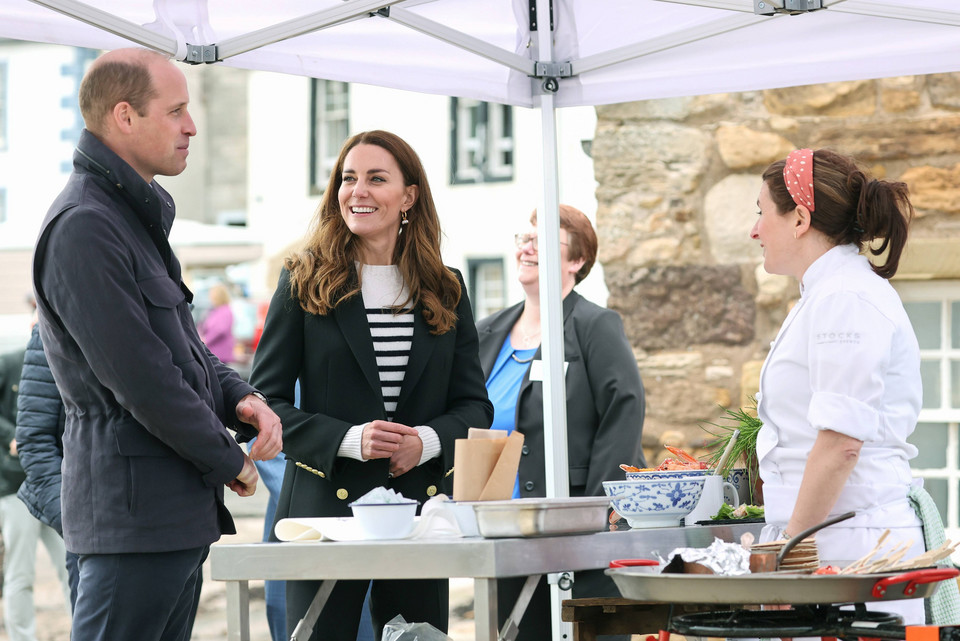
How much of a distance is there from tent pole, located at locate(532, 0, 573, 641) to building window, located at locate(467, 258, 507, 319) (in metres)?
13.5

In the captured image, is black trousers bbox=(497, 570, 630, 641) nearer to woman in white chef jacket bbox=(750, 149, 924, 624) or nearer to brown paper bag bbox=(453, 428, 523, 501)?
woman in white chef jacket bbox=(750, 149, 924, 624)

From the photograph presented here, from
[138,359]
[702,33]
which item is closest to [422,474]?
[138,359]

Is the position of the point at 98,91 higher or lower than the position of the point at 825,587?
higher

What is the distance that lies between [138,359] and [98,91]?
60 cm

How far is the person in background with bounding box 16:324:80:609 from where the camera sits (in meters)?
4.55

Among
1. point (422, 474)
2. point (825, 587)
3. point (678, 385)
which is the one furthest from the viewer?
point (678, 385)

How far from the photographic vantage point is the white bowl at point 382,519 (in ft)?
7.99

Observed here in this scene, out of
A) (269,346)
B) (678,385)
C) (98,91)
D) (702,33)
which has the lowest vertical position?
(678,385)

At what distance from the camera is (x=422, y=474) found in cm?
322

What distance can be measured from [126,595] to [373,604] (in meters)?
0.78

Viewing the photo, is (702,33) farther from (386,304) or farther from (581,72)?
(386,304)

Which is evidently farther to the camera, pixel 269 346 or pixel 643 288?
pixel 643 288

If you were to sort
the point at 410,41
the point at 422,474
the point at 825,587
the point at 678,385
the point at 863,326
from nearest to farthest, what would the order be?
the point at 825,587
the point at 863,326
the point at 422,474
the point at 410,41
the point at 678,385

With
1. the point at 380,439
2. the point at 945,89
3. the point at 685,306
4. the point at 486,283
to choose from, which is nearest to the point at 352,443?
the point at 380,439
